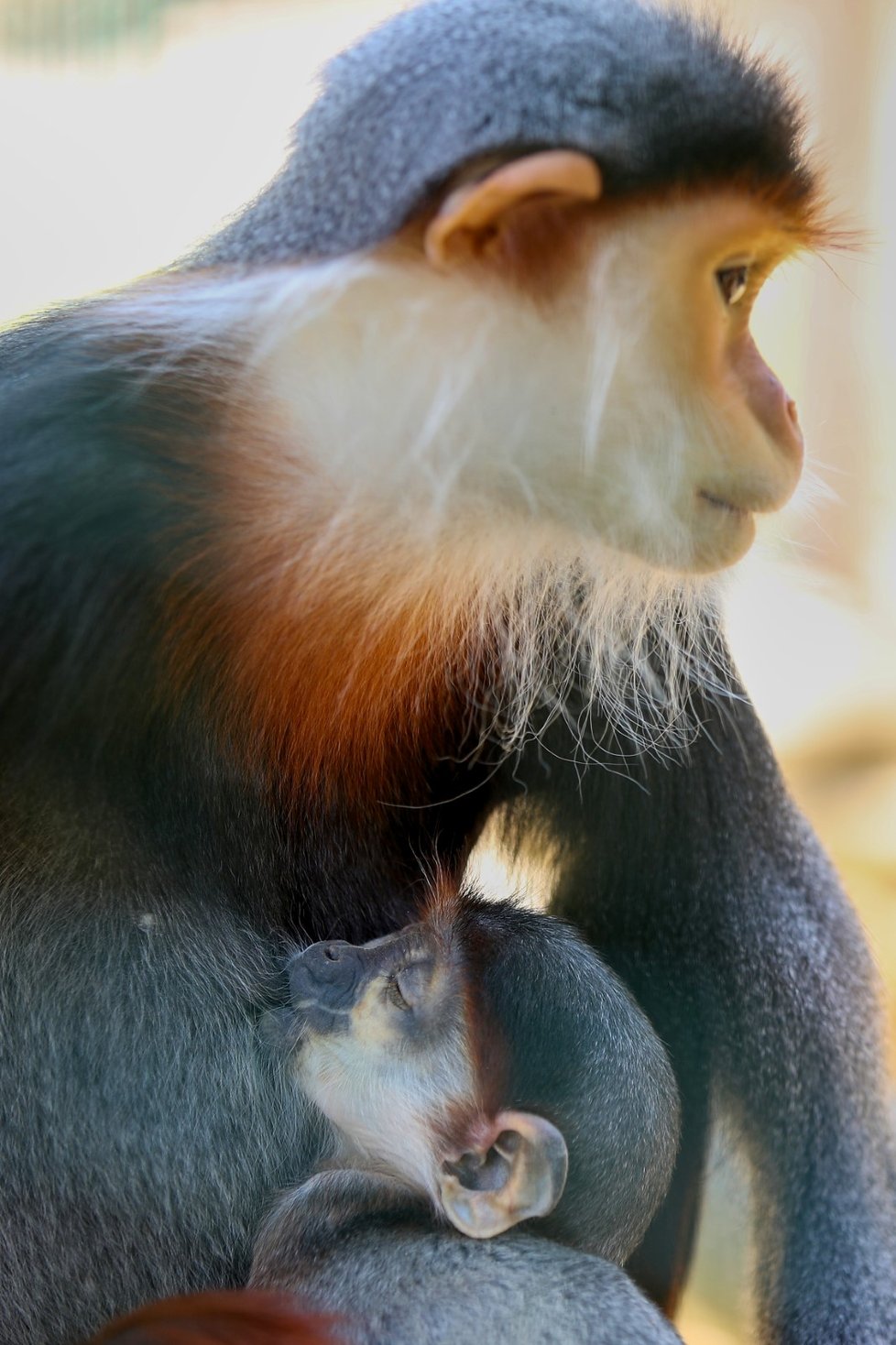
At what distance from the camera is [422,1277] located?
839 millimetres

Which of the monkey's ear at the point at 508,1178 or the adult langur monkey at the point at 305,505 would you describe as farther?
the monkey's ear at the point at 508,1178

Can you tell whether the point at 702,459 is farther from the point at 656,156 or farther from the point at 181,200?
the point at 181,200

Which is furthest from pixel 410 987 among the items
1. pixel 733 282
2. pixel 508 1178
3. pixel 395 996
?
pixel 733 282

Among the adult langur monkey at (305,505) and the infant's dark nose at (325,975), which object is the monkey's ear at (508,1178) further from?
the infant's dark nose at (325,975)

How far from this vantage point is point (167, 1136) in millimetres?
842

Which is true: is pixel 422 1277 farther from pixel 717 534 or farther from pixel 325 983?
pixel 717 534

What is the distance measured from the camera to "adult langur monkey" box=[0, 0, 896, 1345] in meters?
0.75

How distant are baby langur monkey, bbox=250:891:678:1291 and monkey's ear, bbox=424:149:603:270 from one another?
0.46 meters

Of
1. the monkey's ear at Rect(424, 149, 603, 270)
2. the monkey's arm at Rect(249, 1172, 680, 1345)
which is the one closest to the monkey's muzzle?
the monkey's arm at Rect(249, 1172, 680, 1345)

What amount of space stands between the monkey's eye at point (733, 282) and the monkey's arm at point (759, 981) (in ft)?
1.25

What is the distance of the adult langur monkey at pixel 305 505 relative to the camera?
0.75 m

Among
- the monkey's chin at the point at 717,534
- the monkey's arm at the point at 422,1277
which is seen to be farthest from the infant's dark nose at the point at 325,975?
the monkey's chin at the point at 717,534

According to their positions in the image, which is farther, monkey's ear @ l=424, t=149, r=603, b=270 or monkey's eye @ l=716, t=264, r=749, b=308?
monkey's eye @ l=716, t=264, r=749, b=308

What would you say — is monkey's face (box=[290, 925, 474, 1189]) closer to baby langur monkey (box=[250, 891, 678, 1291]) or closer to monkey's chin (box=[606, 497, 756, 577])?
baby langur monkey (box=[250, 891, 678, 1291])
